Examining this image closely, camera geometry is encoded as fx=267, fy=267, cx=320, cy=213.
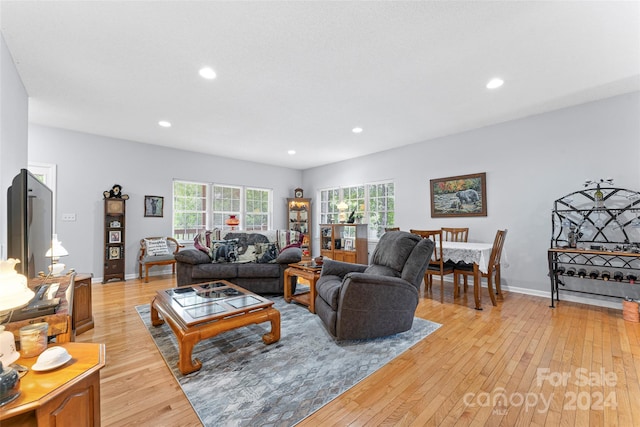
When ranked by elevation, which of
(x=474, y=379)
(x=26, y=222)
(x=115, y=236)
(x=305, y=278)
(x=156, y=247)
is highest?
(x=26, y=222)

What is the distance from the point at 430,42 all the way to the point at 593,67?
1.79 metres

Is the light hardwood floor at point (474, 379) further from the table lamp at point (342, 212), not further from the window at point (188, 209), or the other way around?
the table lamp at point (342, 212)

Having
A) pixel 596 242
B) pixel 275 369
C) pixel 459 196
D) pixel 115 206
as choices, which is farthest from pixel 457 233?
pixel 115 206

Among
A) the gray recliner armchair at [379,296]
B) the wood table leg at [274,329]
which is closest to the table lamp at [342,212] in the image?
the gray recliner armchair at [379,296]

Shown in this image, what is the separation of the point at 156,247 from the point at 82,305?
2.40m

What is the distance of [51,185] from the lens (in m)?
4.25

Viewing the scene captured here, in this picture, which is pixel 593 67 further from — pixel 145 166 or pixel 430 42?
pixel 145 166

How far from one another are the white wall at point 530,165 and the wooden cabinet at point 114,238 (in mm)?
5260

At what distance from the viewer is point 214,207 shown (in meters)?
6.03

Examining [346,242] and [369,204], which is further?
[369,204]

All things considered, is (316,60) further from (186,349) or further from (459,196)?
(459,196)

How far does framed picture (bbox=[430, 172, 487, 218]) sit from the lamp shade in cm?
489

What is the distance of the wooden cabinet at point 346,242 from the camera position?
17.9 feet

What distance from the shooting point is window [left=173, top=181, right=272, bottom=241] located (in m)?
5.62
